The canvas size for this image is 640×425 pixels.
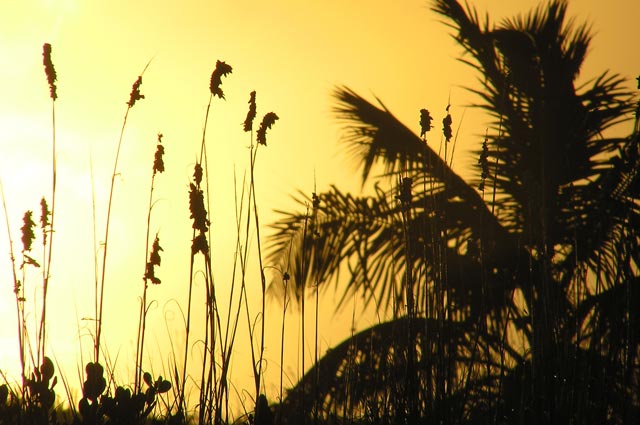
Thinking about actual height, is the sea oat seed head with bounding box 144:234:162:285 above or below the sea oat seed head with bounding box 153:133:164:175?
below

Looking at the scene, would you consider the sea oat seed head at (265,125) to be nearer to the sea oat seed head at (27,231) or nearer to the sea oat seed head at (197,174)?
the sea oat seed head at (197,174)

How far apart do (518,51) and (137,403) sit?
4.64 metres

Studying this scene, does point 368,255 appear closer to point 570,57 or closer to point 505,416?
point 570,57

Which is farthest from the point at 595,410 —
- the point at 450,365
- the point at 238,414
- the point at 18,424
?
the point at 18,424

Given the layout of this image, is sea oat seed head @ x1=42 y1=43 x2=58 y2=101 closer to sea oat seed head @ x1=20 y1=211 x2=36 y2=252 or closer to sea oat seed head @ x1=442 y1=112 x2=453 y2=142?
sea oat seed head @ x1=20 y1=211 x2=36 y2=252

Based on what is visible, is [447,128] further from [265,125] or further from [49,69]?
[49,69]

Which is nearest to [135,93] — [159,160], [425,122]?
[159,160]

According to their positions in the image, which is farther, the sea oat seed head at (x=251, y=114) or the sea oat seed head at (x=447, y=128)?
the sea oat seed head at (x=447, y=128)

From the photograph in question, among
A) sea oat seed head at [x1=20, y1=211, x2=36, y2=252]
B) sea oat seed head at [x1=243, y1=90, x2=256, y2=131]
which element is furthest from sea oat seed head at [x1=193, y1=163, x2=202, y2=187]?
sea oat seed head at [x1=20, y1=211, x2=36, y2=252]

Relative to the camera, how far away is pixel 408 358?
1.61 metres

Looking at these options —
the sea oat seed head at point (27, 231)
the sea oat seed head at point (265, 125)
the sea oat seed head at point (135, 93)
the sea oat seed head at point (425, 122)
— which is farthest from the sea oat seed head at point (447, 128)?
the sea oat seed head at point (27, 231)

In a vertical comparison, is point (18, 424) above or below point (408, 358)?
below

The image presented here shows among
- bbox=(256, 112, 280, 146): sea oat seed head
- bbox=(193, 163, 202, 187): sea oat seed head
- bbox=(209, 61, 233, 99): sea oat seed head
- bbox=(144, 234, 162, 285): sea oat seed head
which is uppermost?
bbox=(209, 61, 233, 99): sea oat seed head

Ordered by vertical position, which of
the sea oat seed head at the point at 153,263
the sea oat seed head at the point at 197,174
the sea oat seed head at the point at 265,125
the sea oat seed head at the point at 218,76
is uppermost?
the sea oat seed head at the point at 218,76
